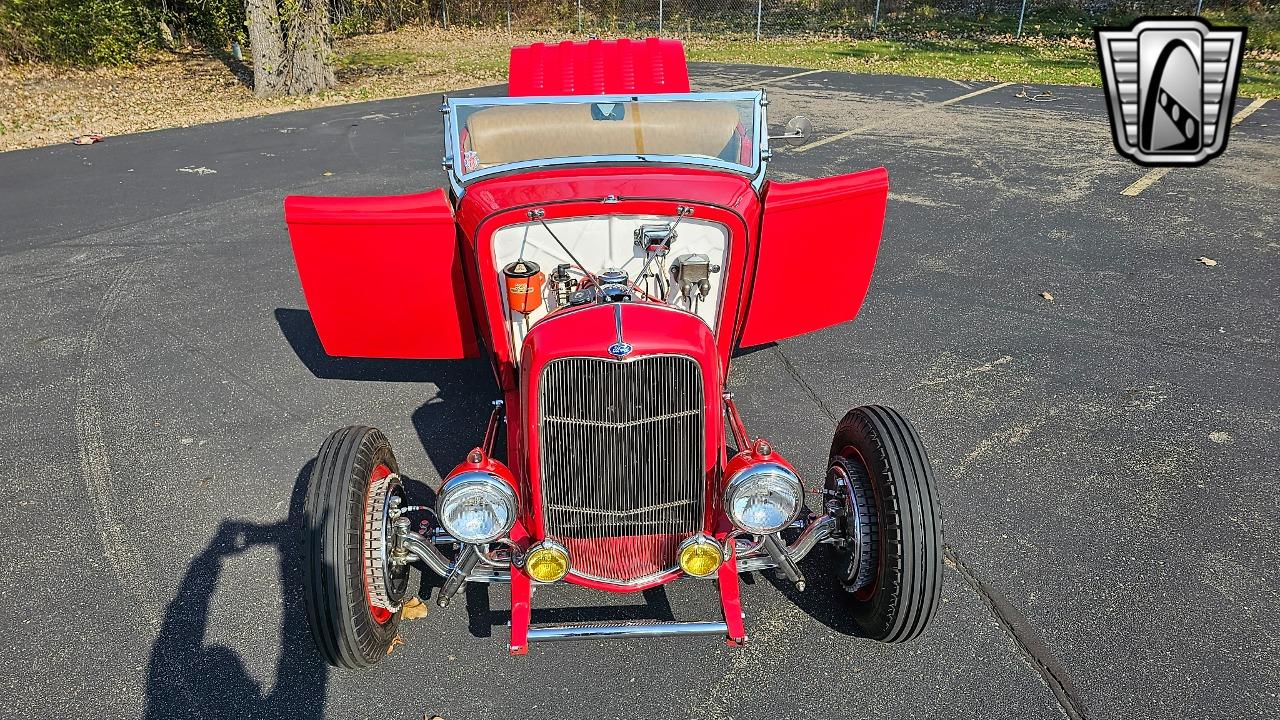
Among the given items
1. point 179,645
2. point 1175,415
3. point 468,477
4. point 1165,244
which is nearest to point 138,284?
point 179,645

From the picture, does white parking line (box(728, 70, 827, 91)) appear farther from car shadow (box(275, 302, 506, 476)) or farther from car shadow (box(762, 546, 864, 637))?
car shadow (box(762, 546, 864, 637))

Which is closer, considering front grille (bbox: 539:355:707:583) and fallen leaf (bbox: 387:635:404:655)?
front grille (bbox: 539:355:707:583)

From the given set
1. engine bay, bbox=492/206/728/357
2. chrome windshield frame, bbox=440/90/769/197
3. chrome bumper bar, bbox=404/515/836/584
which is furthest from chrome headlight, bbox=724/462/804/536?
chrome windshield frame, bbox=440/90/769/197

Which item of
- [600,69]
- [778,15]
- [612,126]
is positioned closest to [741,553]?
[612,126]

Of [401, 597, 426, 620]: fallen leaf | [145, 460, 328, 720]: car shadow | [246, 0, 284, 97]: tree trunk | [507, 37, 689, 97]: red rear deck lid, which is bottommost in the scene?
[145, 460, 328, 720]: car shadow

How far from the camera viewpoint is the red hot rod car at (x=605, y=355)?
3.10 meters

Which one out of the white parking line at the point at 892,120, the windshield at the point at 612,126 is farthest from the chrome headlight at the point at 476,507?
the white parking line at the point at 892,120

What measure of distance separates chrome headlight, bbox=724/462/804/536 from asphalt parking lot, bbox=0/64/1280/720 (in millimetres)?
725

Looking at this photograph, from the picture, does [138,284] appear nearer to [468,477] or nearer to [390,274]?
[390,274]

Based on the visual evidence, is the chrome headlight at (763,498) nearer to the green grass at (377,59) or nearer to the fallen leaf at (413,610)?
the fallen leaf at (413,610)

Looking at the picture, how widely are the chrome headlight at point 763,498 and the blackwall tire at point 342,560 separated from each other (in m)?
1.48

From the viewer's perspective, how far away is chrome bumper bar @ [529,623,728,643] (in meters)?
3.09

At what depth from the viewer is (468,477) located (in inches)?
119

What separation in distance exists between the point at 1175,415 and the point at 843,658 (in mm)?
3181
